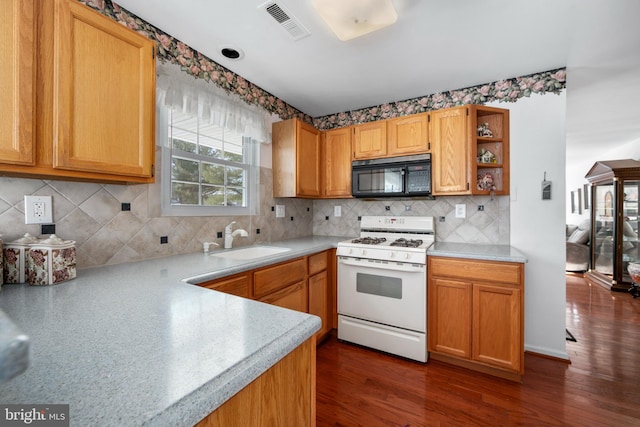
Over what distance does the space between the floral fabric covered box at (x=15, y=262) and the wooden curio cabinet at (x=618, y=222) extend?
6398 mm

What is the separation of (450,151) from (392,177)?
1.80ft

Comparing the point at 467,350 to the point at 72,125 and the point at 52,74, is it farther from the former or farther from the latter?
the point at 52,74

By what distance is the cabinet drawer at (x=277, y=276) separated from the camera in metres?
1.71

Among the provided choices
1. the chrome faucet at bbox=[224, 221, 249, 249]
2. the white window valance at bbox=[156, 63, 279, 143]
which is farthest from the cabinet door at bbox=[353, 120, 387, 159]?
the chrome faucet at bbox=[224, 221, 249, 249]

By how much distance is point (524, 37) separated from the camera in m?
1.83

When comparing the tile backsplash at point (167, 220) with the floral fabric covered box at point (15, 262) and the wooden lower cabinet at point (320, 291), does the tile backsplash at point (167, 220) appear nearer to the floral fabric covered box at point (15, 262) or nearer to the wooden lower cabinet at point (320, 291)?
the floral fabric covered box at point (15, 262)

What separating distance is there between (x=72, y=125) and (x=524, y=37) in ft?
8.84

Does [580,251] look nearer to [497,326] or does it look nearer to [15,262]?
[497,326]

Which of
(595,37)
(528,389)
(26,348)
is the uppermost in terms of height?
(595,37)

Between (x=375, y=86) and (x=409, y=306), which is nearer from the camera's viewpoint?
(x=409, y=306)

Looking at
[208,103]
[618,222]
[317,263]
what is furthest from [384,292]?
[618,222]

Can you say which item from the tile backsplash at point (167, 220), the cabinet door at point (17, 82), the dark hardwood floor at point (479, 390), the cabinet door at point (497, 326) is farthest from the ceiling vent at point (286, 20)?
the dark hardwood floor at point (479, 390)

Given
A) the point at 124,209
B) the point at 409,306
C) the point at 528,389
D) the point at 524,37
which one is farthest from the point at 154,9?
the point at 528,389

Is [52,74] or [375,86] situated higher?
[375,86]
